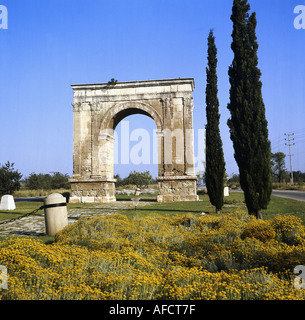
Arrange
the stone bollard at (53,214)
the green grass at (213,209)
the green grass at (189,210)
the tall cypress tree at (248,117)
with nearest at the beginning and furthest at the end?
the stone bollard at (53,214) → the tall cypress tree at (248,117) → the green grass at (189,210) → the green grass at (213,209)

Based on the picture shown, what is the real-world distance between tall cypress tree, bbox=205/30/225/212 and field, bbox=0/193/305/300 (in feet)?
22.3

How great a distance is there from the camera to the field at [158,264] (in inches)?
154

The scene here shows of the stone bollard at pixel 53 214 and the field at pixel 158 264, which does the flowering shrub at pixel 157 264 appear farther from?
the stone bollard at pixel 53 214

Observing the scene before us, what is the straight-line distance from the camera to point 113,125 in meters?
23.5

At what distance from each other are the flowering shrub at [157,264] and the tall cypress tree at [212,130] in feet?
22.0

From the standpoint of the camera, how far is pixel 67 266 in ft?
15.9

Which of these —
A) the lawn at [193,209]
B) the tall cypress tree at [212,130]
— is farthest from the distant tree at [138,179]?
the tall cypress tree at [212,130]

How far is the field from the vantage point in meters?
3.90

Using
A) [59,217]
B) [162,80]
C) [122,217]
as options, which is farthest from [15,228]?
[162,80]

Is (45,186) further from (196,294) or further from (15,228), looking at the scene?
(196,294)

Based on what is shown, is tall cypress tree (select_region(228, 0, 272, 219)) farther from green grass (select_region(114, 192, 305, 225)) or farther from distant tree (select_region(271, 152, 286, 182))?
distant tree (select_region(271, 152, 286, 182))

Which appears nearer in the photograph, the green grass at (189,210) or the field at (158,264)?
the field at (158,264)

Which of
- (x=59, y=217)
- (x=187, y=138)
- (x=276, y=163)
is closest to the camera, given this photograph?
(x=59, y=217)
